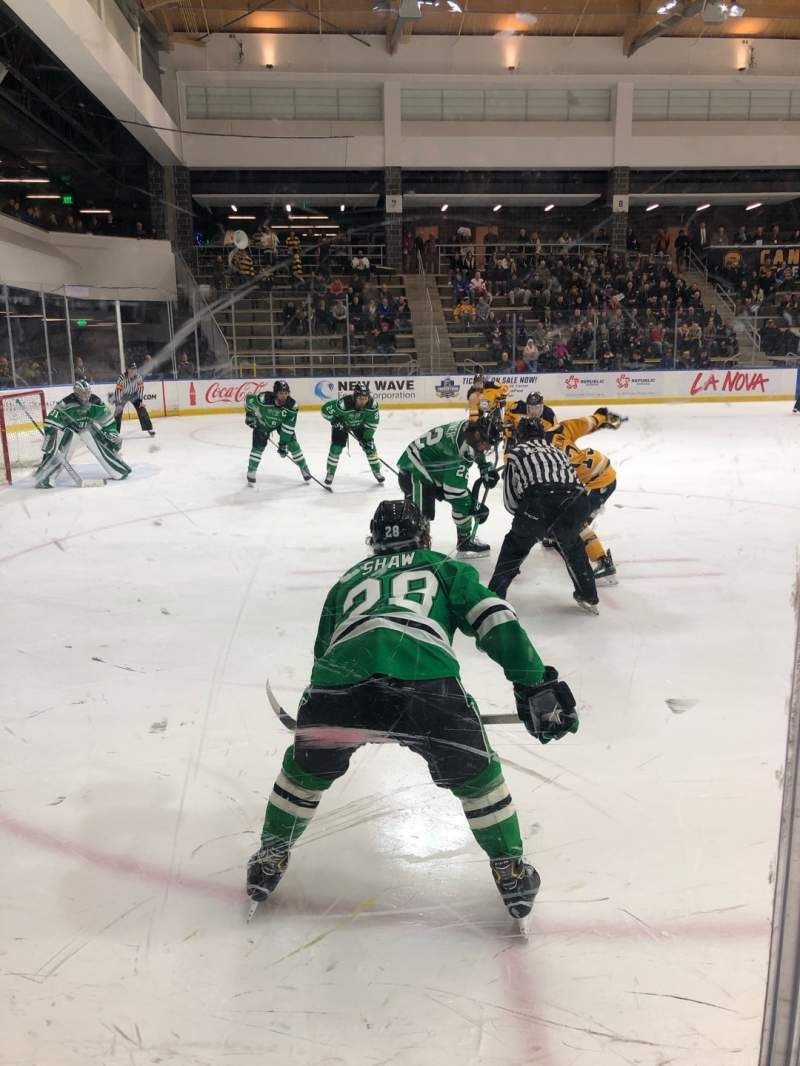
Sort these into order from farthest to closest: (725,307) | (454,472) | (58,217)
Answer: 1. (58,217)
2. (725,307)
3. (454,472)

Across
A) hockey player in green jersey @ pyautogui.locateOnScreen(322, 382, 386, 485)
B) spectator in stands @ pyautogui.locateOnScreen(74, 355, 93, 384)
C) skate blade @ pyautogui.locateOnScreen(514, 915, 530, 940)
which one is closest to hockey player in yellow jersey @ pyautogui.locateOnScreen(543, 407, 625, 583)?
hockey player in green jersey @ pyautogui.locateOnScreen(322, 382, 386, 485)

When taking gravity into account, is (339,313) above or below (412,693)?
above

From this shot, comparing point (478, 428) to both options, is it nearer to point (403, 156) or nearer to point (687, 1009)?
point (403, 156)

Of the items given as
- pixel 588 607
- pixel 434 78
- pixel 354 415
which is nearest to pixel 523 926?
pixel 588 607

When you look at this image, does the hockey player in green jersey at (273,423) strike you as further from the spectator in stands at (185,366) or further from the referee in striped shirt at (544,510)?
the spectator in stands at (185,366)

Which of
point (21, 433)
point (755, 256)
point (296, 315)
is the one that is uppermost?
point (755, 256)

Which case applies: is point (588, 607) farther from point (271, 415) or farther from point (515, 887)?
point (271, 415)

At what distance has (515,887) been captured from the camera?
1551 mm

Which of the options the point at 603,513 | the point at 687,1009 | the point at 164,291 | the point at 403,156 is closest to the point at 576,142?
the point at 403,156

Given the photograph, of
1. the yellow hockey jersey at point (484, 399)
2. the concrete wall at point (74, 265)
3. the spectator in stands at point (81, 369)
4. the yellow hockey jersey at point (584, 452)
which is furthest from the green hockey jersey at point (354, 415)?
the spectator in stands at point (81, 369)

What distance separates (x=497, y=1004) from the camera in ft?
4.37

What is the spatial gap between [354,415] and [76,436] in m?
2.69

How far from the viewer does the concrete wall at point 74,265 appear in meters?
10.5

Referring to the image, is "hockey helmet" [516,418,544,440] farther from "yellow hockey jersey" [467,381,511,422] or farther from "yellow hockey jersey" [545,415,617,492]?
"yellow hockey jersey" [467,381,511,422]
